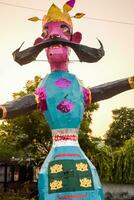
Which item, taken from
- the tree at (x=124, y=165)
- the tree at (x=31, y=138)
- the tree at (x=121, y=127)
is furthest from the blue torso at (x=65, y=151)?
the tree at (x=121, y=127)

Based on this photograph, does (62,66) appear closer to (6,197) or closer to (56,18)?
(56,18)

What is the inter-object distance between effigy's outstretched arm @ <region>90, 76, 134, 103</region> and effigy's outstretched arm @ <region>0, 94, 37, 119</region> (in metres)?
0.90

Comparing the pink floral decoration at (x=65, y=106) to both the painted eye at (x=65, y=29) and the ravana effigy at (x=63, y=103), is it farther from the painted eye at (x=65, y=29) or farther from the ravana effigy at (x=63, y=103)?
the painted eye at (x=65, y=29)

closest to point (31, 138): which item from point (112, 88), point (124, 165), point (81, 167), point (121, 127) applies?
point (124, 165)

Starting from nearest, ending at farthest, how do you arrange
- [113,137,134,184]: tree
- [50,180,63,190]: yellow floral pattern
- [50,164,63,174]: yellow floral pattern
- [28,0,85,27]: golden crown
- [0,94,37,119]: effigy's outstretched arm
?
[50,180,63,190]: yellow floral pattern
[50,164,63,174]: yellow floral pattern
[0,94,37,119]: effigy's outstretched arm
[28,0,85,27]: golden crown
[113,137,134,184]: tree

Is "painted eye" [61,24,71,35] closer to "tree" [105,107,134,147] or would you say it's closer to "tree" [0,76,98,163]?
"tree" [0,76,98,163]

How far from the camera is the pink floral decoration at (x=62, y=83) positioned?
6.51 m

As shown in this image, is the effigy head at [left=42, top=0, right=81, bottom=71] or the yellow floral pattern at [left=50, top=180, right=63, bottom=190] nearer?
the yellow floral pattern at [left=50, top=180, right=63, bottom=190]

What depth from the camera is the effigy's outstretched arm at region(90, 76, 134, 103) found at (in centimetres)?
684

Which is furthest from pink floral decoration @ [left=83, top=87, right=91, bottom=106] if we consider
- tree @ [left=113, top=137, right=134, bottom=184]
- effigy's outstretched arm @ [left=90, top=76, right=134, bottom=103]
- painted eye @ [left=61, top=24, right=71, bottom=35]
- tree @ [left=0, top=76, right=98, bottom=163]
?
tree @ [left=113, top=137, right=134, bottom=184]

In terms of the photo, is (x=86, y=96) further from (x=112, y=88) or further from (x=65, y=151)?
(x=65, y=151)

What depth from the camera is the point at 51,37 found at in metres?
6.57

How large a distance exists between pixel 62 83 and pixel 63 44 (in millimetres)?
527

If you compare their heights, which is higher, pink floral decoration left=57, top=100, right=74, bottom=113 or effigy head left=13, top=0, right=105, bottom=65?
effigy head left=13, top=0, right=105, bottom=65
